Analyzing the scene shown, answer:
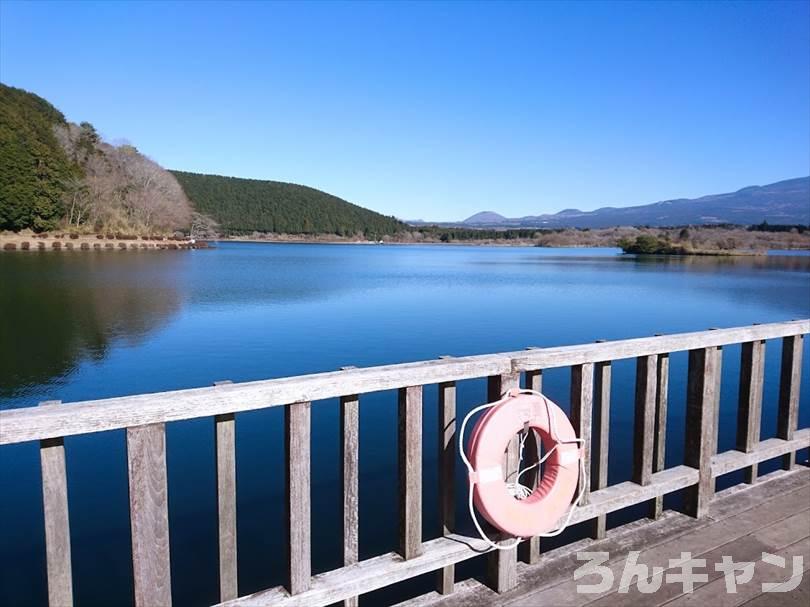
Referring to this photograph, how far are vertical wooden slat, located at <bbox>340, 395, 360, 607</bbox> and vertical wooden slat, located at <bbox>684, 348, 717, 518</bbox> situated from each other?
1.69m

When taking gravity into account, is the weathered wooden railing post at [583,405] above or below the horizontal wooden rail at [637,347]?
below

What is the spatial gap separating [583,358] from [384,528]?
7.58 feet

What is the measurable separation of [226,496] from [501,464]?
2.99 feet

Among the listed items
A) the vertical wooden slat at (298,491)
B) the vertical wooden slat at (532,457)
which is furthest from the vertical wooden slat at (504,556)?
the vertical wooden slat at (298,491)

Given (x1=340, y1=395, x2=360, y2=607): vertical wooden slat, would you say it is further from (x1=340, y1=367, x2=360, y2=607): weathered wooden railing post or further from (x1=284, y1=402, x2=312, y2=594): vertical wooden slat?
(x1=284, y1=402, x2=312, y2=594): vertical wooden slat

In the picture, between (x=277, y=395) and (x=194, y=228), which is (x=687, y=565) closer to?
(x=277, y=395)

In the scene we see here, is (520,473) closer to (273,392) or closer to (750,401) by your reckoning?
(273,392)

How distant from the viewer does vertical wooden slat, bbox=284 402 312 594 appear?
1848 millimetres

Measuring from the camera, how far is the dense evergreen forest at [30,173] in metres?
38.1

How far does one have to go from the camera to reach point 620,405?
7008 mm

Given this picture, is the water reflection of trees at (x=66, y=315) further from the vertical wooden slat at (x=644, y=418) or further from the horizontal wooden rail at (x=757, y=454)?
the horizontal wooden rail at (x=757, y=454)

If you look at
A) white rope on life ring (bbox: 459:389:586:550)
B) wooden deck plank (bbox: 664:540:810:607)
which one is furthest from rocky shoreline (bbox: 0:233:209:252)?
wooden deck plank (bbox: 664:540:810:607)

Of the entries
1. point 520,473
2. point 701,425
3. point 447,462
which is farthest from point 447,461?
point 701,425

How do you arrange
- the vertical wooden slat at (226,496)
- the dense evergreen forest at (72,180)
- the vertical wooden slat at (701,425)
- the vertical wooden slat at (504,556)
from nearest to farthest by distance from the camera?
the vertical wooden slat at (226,496) < the vertical wooden slat at (504,556) < the vertical wooden slat at (701,425) < the dense evergreen forest at (72,180)
